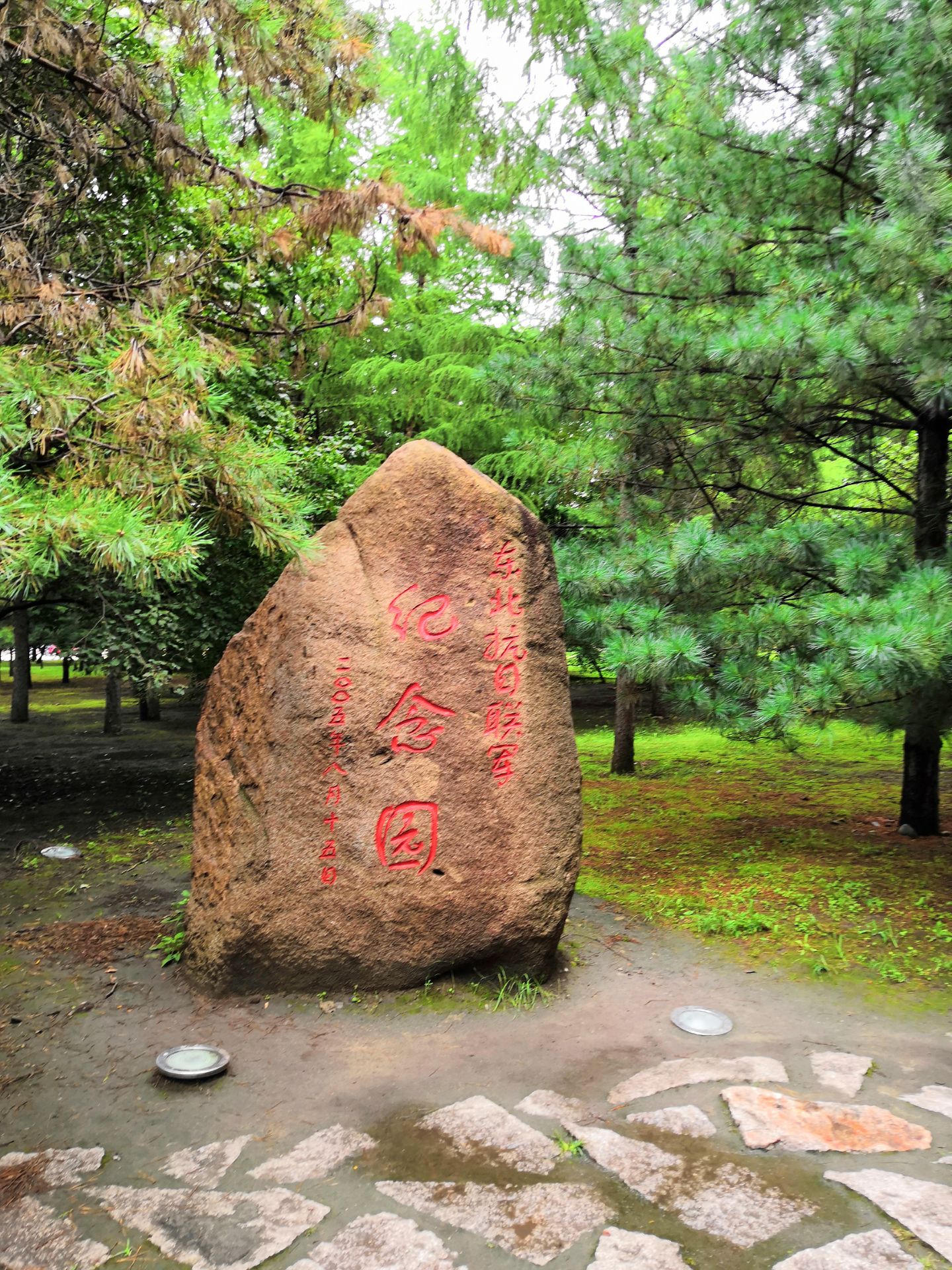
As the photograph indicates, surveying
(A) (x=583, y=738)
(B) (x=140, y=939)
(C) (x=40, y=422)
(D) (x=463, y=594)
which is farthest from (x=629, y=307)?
(A) (x=583, y=738)

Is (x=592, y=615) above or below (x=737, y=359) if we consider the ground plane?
below

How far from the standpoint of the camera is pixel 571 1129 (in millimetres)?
3080

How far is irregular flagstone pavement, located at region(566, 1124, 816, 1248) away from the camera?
8.45ft

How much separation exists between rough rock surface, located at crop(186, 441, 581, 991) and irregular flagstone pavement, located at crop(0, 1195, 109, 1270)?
1484 mm

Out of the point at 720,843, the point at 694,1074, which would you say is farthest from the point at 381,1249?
the point at 720,843

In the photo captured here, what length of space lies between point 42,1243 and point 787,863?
5063mm

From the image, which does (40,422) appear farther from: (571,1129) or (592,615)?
(592,615)

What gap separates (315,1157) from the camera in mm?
2939

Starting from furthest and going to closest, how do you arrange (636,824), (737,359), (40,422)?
(636,824), (737,359), (40,422)

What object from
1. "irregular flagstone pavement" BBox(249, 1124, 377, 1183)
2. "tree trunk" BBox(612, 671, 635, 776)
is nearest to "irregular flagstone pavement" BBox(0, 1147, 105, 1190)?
"irregular flagstone pavement" BBox(249, 1124, 377, 1183)

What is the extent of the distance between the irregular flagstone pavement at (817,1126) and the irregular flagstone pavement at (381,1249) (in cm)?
113

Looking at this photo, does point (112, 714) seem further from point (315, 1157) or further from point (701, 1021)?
point (315, 1157)

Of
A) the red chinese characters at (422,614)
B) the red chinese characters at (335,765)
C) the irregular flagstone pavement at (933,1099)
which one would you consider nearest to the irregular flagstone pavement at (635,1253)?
the irregular flagstone pavement at (933,1099)

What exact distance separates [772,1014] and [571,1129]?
1.36 m
